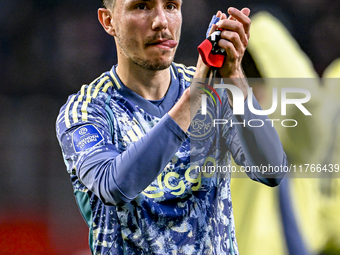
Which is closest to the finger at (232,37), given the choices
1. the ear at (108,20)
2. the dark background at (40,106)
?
the ear at (108,20)

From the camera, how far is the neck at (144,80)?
0.97 m

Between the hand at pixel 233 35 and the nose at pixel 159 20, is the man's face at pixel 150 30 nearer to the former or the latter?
the nose at pixel 159 20

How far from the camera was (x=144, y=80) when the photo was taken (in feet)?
3.21

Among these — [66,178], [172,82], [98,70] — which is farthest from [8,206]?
[172,82]

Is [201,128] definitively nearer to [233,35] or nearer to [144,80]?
[144,80]

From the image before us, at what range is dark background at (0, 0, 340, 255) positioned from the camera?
199cm

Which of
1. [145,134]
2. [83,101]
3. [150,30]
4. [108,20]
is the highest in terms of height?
[108,20]

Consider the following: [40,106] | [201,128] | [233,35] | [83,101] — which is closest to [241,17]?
[233,35]

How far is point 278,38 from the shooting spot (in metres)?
1.84

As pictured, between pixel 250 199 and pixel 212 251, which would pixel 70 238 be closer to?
pixel 250 199

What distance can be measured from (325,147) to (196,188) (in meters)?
1.10

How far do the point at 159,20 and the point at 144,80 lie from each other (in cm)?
18

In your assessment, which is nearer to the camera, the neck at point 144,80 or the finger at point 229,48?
the finger at point 229,48

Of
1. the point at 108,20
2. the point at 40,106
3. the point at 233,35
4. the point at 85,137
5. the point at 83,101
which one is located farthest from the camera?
the point at 40,106
